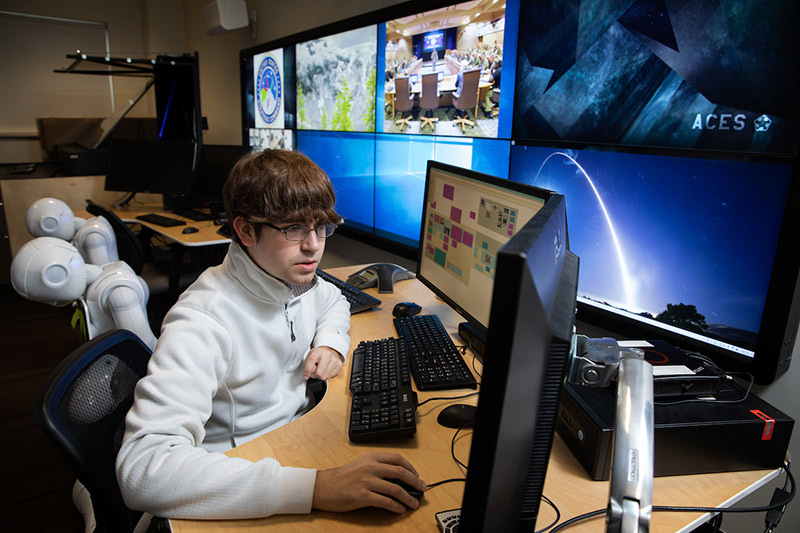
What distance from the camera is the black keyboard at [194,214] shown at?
3230 millimetres

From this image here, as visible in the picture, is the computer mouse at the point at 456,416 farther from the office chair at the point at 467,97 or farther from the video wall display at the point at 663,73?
the office chair at the point at 467,97

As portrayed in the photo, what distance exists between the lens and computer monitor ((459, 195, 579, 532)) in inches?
13.9

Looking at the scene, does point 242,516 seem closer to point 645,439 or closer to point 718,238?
point 645,439

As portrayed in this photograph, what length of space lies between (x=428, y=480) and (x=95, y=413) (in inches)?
24.4

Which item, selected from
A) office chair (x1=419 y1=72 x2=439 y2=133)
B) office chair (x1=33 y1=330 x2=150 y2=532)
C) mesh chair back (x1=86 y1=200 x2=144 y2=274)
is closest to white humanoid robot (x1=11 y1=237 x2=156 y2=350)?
office chair (x1=33 y1=330 x2=150 y2=532)

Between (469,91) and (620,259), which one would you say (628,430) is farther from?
(469,91)

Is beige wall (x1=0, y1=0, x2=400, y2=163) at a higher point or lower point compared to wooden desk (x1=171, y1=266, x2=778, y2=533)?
higher

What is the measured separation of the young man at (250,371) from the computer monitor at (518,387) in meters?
0.38

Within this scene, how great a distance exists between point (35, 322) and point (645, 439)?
401 cm

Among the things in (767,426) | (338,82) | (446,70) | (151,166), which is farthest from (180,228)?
(767,426)

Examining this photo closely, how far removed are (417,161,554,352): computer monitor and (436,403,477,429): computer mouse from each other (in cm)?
23

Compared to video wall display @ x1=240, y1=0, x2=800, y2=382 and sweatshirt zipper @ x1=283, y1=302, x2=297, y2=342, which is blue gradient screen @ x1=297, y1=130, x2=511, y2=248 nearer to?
video wall display @ x1=240, y1=0, x2=800, y2=382

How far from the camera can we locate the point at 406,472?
2.56 feet

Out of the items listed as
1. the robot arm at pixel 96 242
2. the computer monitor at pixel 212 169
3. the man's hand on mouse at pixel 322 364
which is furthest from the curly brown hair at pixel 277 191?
the computer monitor at pixel 212 169
